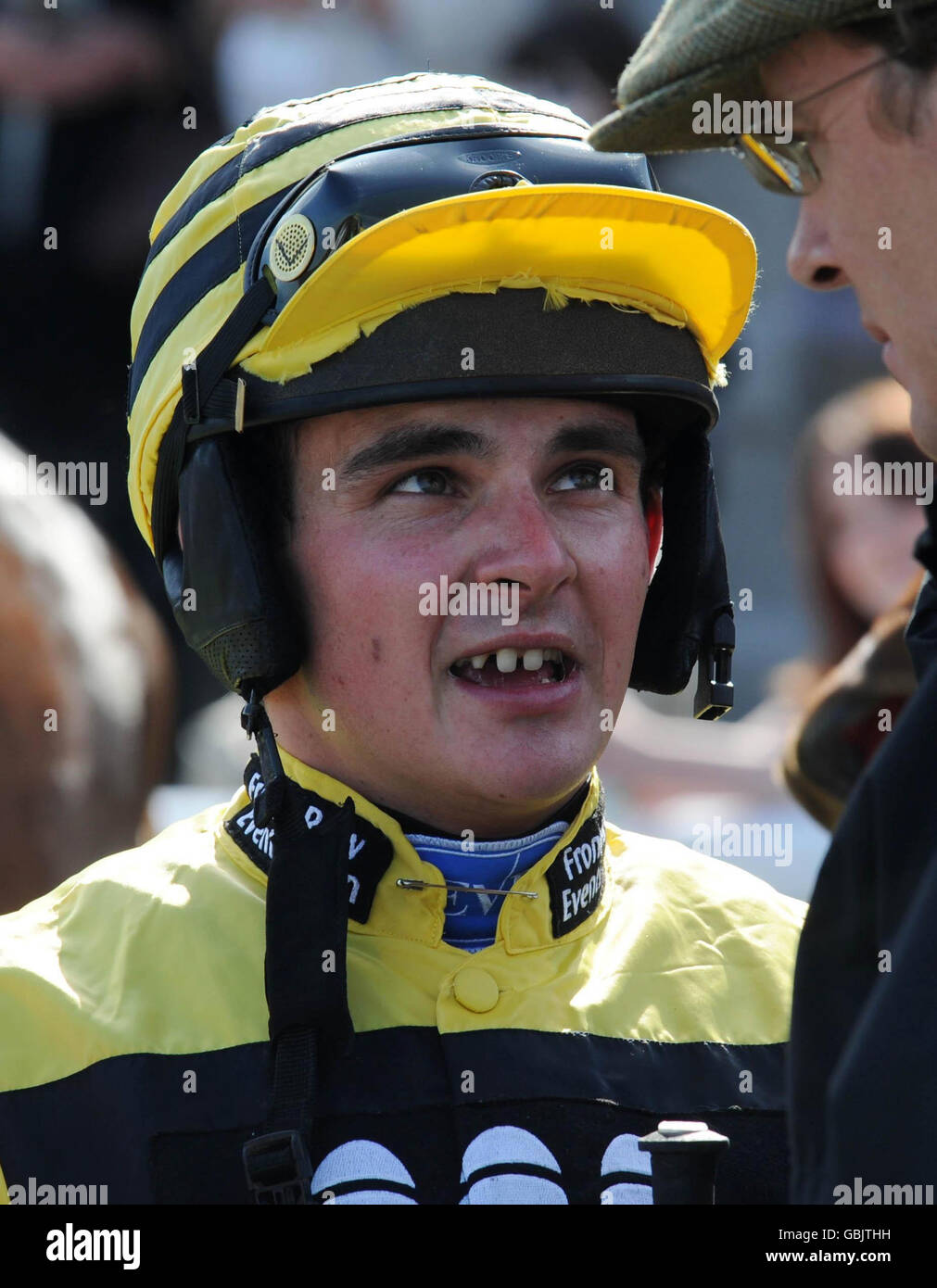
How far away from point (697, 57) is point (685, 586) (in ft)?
4.02

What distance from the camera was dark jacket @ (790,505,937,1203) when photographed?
1.25 m

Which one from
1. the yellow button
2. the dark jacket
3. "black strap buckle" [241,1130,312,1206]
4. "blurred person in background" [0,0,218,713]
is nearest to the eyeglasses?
the dark jacket

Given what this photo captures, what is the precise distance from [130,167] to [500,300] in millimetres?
2937

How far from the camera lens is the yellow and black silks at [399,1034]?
2064 millimetres

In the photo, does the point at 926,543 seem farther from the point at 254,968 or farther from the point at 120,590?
the point at 120,590

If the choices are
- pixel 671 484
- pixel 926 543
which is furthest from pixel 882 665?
pixel 926 543

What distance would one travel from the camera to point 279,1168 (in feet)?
6.42

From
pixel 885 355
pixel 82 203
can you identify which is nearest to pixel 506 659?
pixel 885 355

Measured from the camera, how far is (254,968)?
2225mm
